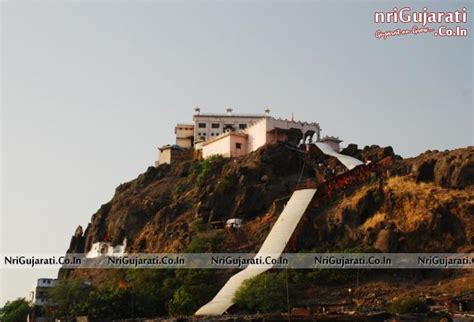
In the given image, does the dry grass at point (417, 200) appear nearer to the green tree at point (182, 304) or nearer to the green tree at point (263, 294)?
the green tree at point (263, 294)

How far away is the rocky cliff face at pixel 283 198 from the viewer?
55.1 m

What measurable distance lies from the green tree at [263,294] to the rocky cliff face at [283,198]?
7.86 m

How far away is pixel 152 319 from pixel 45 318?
23.0 meters

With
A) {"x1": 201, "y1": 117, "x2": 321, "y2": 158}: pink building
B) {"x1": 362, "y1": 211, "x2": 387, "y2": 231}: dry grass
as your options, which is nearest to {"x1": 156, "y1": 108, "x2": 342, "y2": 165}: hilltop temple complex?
{"x1": 201, "y1": 117, "x2": 321, "y2": 158}: pink building

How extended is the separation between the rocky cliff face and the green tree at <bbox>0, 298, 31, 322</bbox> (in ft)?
31.0

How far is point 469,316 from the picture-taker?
1603 inches

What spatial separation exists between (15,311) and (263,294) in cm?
3725

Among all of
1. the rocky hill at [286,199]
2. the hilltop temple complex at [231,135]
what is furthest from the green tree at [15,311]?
the hilltop temple complex at [231,135]

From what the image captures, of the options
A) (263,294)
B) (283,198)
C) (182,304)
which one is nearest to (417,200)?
(283,198)

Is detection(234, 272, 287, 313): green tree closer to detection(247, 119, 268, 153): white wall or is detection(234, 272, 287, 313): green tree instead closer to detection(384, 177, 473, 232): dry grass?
detection(384, 177, 473, 232): dry grass

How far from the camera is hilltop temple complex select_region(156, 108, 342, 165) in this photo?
258 ft

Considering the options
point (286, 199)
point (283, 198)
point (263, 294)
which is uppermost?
point (283, 198)

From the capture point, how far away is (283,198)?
67.4 meters

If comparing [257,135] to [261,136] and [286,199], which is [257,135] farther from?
[286,199]
